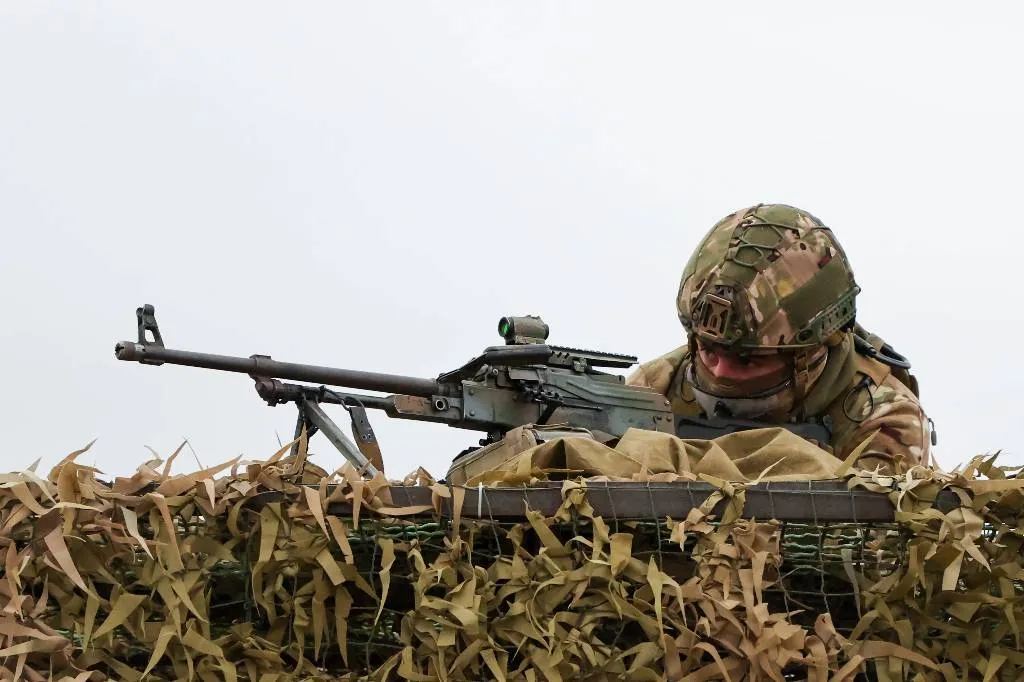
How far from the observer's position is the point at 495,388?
6945mm

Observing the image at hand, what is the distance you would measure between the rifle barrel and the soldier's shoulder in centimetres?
94

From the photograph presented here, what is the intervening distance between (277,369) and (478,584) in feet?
14.4

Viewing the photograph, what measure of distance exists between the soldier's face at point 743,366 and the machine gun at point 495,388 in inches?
9.1

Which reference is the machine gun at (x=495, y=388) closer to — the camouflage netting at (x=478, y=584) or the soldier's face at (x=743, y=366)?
the soldier's face at (x=743, y=366)

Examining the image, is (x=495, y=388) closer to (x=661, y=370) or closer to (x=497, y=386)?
(x=497, y=386)

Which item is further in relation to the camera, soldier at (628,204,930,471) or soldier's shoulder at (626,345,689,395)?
soldier's shoulder at (626,345,689,395)

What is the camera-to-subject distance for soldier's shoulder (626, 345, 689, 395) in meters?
6.72

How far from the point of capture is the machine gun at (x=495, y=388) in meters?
6.54

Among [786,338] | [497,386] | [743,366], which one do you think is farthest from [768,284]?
[497,386]

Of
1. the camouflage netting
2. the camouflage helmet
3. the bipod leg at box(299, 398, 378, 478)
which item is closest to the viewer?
the camouflage netting

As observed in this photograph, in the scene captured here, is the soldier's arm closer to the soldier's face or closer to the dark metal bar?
the soldier's face

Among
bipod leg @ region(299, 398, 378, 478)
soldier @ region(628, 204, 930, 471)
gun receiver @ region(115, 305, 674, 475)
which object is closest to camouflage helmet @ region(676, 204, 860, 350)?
soldier @ region(628, 204, 930, 471)

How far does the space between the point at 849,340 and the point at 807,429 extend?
2.61ft

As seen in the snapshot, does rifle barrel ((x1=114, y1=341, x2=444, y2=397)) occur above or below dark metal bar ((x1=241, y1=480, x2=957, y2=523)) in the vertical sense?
above
